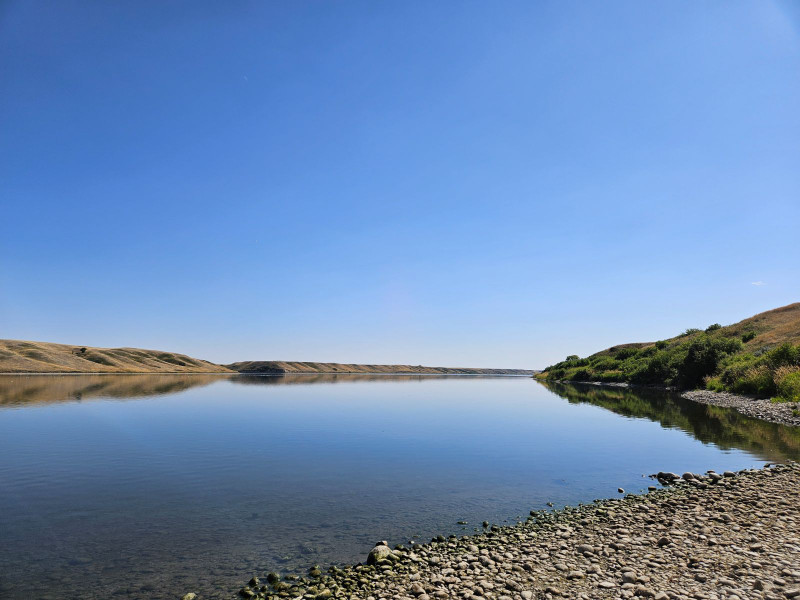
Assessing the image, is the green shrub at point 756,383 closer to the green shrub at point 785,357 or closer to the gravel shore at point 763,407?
the green shrub at point 785,357

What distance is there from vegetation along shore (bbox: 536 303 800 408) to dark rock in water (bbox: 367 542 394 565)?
40.3 meters

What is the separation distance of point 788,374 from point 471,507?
150 feet

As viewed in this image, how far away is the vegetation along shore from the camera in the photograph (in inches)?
1859

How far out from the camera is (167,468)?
21.0 meters

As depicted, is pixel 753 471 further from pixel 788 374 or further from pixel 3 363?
pixel 3 363

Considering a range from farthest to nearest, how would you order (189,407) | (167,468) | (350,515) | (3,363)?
(3,363) < (189,407) < (167,468) < (350,515)

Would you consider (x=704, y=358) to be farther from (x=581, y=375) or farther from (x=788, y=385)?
(x=581, y=375)

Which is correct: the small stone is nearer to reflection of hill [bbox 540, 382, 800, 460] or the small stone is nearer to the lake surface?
the lake surface

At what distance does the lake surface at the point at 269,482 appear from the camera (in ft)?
36.6

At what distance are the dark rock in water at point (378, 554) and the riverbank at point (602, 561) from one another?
0.03m

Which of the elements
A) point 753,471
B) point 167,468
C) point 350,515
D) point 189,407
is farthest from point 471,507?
point 189,407

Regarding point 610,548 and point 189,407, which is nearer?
point 610,548

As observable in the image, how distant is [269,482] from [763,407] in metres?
44.6

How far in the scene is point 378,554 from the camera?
35.8 ft
